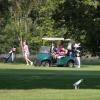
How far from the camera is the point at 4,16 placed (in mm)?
22094

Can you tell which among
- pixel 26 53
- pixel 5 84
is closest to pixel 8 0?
pixel 5 84

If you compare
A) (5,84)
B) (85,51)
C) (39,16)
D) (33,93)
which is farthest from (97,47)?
(39,16)

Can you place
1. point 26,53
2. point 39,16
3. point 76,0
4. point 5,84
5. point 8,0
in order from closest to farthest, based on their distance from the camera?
point 76,0 → point 8,0 → point 5,84 → point 26,53 → point 39,16

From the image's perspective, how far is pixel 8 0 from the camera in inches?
837

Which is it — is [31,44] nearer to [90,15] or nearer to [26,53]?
[26,53]

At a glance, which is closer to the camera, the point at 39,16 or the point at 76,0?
the point at 76,0

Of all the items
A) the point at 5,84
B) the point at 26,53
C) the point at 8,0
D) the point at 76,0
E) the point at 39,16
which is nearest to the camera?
the point at 76,0

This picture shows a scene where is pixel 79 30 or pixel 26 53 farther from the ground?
pixel 79 30

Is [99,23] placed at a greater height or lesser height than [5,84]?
greater

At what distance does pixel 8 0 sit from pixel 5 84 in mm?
6588

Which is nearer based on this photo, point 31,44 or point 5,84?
point 5,84

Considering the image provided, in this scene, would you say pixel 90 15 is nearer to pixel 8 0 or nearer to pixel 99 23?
pixel 99 23

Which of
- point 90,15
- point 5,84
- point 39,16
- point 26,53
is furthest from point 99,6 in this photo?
point 39,16

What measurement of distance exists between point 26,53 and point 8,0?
3038 centimetres
